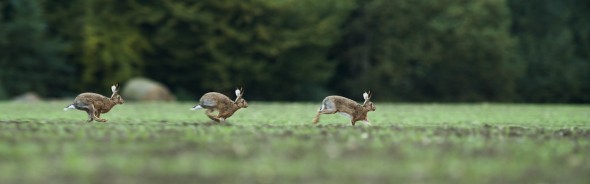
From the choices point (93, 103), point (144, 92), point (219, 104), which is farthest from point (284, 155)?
point (144, 92)

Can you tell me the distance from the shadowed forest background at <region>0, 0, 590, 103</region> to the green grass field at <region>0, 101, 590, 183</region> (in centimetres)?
3491

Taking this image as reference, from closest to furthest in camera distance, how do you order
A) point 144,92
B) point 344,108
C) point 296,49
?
point 344,108, point 144,92, point 296,49

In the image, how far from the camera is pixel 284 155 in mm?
11914

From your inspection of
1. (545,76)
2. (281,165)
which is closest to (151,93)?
(545,76)

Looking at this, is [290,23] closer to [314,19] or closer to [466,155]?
[314,19]

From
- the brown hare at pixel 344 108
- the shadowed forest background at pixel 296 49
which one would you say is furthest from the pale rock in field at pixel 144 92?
the brown hare at pixel 344 108

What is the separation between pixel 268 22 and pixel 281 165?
4540 centimetres

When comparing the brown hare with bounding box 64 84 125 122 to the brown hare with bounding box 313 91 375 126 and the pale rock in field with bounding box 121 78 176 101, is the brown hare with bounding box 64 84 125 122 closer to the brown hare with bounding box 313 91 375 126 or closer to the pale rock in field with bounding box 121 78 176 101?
the brown hare with bounding box 313 91 375 126

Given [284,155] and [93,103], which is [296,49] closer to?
[93,103]

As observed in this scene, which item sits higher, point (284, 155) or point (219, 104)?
point (219, 104)

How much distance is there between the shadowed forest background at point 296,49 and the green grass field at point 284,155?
34.9 metres

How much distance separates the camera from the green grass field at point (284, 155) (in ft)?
32.9

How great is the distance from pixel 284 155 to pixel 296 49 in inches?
1791

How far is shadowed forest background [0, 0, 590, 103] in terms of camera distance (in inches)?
2110
